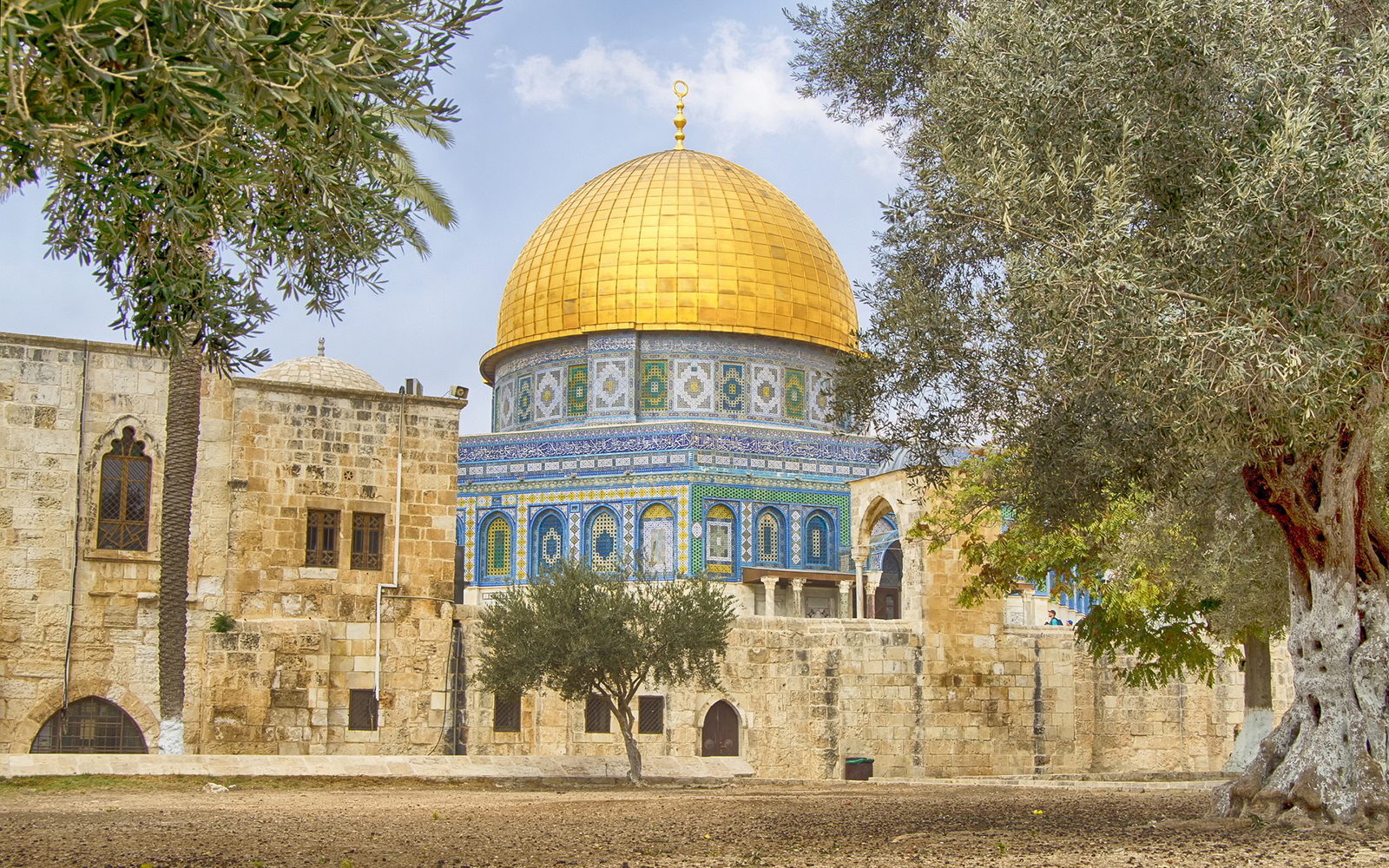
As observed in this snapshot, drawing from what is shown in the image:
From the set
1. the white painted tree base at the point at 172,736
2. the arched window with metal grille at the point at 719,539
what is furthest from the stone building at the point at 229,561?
the arched window with metal grille at the point at 719,539

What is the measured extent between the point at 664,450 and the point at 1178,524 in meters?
16.6

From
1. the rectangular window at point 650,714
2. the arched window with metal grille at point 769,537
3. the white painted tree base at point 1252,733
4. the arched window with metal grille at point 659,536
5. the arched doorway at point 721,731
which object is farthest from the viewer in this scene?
the arched window with metal grille at point 769,537

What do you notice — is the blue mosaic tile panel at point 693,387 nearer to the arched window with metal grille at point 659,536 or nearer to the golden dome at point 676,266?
the golden dome at point 676,266

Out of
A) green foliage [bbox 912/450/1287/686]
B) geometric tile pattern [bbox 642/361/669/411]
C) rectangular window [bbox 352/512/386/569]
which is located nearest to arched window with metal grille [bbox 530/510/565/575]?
geometric tile pattern [bbox 642/361/669/411]

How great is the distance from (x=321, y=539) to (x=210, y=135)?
Answer: 12.4 meters

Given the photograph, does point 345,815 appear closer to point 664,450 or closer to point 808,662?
point 808,662

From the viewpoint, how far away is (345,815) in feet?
31.0

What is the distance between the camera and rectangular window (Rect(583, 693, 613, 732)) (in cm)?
1711

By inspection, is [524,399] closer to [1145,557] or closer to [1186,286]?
[1145,557]

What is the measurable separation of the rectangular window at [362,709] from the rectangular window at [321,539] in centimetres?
157

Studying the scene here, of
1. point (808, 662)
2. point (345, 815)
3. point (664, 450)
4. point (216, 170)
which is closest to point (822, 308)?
point (664, 450)

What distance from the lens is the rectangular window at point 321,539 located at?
16094 mm

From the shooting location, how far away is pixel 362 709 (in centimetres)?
1573

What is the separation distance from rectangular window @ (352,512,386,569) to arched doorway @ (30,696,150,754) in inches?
118
